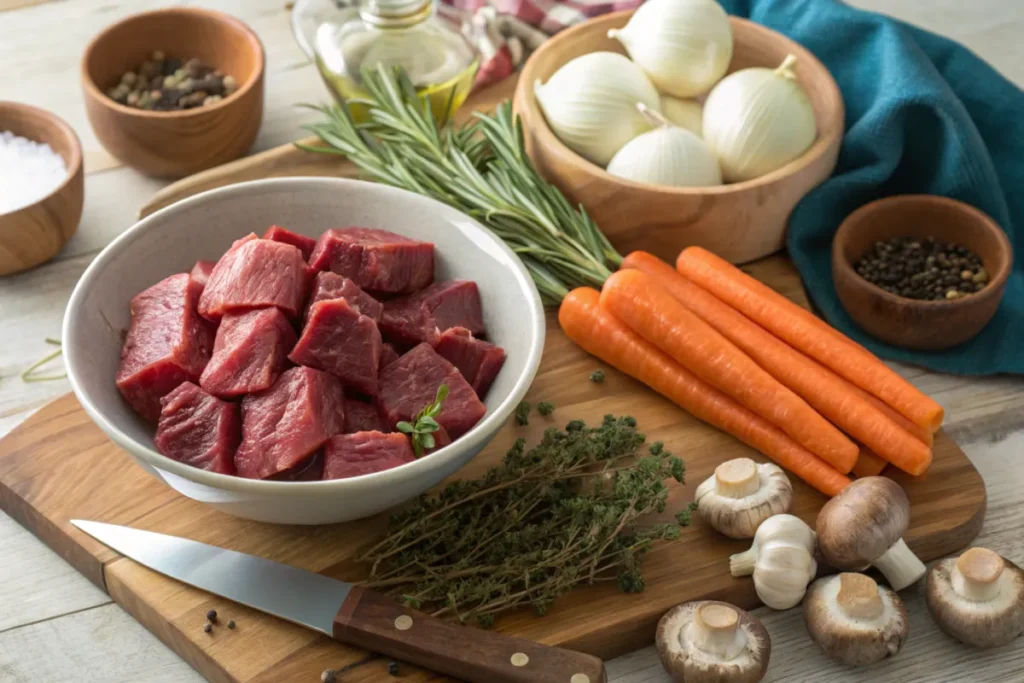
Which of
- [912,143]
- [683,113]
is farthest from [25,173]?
[912,143]

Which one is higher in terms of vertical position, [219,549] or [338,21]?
[338,21]

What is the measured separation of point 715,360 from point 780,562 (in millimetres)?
541

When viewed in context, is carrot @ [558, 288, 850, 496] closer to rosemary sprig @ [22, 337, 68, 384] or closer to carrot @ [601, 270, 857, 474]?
carrot @ [601, 270, 857, 474]

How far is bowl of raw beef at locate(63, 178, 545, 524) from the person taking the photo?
6.52 feet

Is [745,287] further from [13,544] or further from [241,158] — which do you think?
[13,544]

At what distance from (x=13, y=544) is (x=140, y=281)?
0.57m

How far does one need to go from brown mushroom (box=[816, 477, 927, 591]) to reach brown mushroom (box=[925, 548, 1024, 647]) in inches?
3.0

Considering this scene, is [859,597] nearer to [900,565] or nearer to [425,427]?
[900,565]

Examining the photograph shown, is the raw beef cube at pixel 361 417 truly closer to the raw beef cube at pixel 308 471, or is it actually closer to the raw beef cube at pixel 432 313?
the raw beef cube at pixel 308 471

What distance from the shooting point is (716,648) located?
1901 millimetres

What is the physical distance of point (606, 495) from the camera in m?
2.16

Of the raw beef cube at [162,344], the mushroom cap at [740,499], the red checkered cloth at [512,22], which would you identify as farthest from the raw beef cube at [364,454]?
the red checkered cloth at [512,22]

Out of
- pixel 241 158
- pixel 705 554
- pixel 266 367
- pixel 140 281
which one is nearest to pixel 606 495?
pixel 705 554

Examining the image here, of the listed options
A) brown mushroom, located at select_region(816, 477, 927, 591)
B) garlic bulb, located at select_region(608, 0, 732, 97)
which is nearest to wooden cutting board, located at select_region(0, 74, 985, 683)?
brown mushroom, located at select_region(816, 477, 927, 591)
